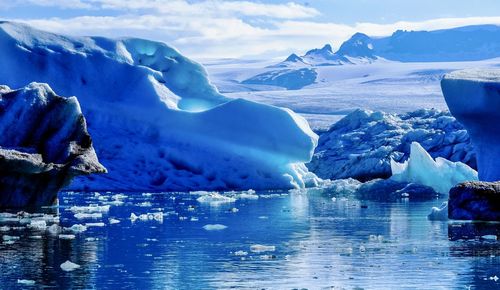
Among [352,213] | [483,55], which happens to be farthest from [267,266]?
[483,55]

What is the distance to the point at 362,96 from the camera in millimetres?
54219

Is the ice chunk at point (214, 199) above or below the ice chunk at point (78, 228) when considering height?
above

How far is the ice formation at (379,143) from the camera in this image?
2766 cm

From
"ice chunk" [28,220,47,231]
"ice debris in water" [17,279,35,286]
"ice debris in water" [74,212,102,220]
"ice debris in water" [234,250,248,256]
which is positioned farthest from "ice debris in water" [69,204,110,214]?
"ice debris in water" [17,279,35,286]

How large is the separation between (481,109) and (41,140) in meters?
7.75

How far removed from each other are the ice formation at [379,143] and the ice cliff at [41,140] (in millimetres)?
12786

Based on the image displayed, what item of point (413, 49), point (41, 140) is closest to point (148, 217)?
point (41, 140)

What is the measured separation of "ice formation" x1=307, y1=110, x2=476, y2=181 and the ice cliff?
503 inches

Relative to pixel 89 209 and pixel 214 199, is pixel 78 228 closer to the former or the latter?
pixel 89 209

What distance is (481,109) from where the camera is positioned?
18359 millimetres

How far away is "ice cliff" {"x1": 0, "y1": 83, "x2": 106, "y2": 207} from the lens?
618 inches

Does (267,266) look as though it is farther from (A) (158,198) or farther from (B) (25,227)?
(A) (158,198)

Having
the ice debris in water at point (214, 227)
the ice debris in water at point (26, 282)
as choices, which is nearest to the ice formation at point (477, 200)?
the ice debris in water at point (214, 227)

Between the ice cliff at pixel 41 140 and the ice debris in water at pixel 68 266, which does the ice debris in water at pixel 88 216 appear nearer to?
the ice cliff at pixel 41 140
